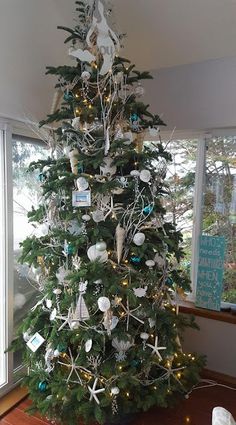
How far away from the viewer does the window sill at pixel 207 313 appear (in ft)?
7.27

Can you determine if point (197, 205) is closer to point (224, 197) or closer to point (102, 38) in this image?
point (224, 197)

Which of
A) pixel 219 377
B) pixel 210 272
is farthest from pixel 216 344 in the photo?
pixel 210 272

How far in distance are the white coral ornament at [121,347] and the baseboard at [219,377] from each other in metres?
1.04

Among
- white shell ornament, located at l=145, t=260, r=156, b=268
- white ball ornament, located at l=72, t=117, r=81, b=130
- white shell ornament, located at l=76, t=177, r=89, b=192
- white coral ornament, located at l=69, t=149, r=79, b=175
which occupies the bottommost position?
white shell ornament, located at l=145, t=260, r=156, b=268

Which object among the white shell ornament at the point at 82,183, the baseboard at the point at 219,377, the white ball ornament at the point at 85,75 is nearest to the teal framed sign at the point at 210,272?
the baseboard at the point at 219,377

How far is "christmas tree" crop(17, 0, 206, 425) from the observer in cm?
152

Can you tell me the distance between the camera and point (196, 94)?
2.30 meters

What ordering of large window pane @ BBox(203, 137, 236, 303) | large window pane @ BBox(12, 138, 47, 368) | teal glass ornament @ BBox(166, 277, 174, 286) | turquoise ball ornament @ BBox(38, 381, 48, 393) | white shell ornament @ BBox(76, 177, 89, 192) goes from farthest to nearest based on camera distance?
large window pane @ BBox(203, 137, 236, 303), large window pane @ BBox(12, 138, 47, 368), teal glass ornament @ BBox(166, 277, 174, 286), turquoise ball ornament @ BBox(38, 381, 48, 393), white shell ornament @ BBox(76, 177, 89, 192)

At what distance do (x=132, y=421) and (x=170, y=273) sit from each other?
2.88ft

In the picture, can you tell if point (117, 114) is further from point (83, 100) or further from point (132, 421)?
Answer: point (132, 421)

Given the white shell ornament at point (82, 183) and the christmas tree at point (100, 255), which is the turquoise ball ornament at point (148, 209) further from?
the white shell ornament at point (82, 183)

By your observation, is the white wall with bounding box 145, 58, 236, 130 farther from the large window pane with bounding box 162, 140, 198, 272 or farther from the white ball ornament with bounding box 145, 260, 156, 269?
the white ball ornament with bounding box 145, 260, 156, 269

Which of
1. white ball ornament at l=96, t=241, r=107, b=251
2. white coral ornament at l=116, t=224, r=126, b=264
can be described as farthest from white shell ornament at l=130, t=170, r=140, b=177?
white ball ornament at l=96, t=241, r=107, b=251

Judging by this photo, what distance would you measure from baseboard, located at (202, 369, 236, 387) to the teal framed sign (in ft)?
1.57
